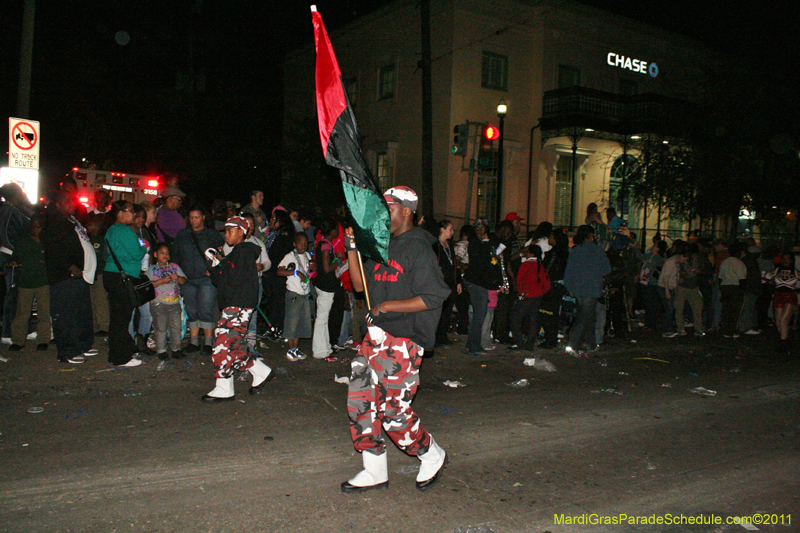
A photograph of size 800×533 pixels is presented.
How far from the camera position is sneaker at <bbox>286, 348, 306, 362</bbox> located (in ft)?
27.1

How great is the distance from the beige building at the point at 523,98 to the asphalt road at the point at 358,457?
13742 mm

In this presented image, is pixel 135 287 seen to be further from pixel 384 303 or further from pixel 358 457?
pixel 384 303

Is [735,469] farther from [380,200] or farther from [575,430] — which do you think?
[380,200]

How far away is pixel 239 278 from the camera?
238 inches

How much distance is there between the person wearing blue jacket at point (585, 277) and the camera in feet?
30.3

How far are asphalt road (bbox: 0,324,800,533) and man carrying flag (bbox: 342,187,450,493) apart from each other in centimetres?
38

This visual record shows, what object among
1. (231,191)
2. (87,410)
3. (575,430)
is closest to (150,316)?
(87,410)

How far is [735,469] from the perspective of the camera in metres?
4.95

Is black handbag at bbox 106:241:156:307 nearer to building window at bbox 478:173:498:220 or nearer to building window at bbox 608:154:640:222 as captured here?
building window at bbox 478:173:498:220

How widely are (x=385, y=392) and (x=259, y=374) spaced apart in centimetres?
264

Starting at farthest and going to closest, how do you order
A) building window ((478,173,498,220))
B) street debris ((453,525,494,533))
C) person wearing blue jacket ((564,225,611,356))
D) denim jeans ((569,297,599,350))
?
1. building window ((478,173,498,220))
2. denim jeans ((569,297,599,350))
3. person wearing blue jacket ((564,225,611,356))
4. street debris ((453,525,494,533))

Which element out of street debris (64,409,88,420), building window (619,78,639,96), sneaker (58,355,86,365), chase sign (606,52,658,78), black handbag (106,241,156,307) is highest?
chase sign (606,52,658,78)

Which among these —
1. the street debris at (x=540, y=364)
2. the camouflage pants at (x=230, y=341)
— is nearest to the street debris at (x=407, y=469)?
the camouflage pants at (x=230, y=341)

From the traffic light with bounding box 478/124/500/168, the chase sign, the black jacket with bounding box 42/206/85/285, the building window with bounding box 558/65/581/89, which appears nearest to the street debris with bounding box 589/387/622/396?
the black jacket with bounding box 42/206/85/285
